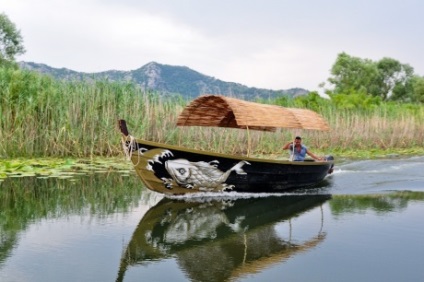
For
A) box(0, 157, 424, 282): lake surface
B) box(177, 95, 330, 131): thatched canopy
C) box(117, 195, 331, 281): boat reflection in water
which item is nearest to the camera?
box(0, 157, 424, 282): lake surface

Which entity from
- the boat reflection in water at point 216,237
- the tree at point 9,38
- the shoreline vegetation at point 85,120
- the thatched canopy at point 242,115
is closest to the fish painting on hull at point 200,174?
the boat reflection in water at point 216,237

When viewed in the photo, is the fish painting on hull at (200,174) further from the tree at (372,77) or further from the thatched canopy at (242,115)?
the tree at (372,77)

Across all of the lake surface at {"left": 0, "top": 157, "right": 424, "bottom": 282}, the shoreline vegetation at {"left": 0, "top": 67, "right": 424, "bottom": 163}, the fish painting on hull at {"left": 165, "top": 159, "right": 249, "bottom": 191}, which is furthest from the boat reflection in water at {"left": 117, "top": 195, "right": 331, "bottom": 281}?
the shoreline vegetation at {"left": 0, "top": 67, "right": 424, "bottom": 163}

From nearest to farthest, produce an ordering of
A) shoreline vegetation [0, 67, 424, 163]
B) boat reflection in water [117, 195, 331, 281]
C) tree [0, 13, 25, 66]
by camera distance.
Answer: boat reflection in water [117, 195, 331, 281] → shoreline vegetation [0, 67, 424, 163] → tree [0, 13, 25, 66]

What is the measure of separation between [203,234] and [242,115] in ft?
8.71

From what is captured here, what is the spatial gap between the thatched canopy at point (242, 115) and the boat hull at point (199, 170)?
0.65m

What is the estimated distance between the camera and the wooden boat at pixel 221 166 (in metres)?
7.07

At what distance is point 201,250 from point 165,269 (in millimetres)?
659

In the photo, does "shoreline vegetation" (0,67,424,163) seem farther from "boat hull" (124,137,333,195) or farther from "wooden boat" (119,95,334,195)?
"boat hull" (124,137,333,195)

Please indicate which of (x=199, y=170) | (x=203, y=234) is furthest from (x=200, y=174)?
(x=203, y=234)

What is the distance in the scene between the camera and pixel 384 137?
18062 millimetres

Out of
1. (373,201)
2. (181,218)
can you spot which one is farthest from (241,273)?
(373,201)

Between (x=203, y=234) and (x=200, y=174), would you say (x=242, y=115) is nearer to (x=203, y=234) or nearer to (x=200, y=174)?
(x=200, y=174)

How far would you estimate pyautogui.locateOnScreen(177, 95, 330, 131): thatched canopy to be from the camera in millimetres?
7727
